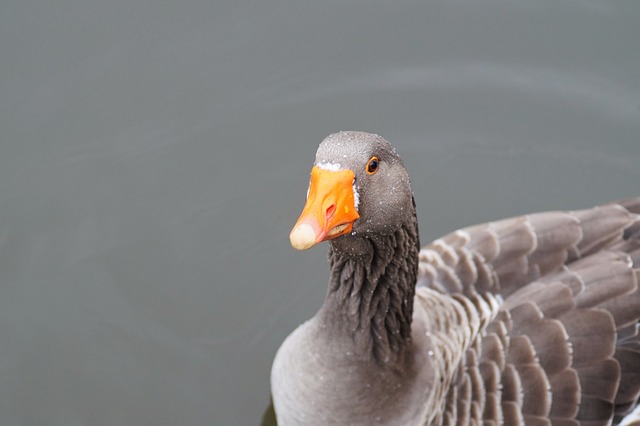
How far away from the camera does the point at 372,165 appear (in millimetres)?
3623

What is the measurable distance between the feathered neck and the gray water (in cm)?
131

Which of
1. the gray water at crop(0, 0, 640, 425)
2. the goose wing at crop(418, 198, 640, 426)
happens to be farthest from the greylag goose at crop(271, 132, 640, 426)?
the gray water at crop(0, 0, 640, 425)

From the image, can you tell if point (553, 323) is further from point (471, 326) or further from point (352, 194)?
point (352, 194)

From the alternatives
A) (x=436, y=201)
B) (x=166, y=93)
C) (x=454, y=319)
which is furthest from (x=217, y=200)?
(x=454, y=319)

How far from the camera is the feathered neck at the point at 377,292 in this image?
13.3 ft

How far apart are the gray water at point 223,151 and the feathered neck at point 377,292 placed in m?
1.31

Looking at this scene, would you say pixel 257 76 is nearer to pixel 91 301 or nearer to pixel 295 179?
pixel 295 179

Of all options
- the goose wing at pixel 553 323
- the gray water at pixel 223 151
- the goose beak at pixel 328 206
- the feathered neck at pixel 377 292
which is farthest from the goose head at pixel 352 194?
the gray water at pixel 223 151

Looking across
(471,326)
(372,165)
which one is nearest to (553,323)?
(471,326)

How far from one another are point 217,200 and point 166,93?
1.00 m

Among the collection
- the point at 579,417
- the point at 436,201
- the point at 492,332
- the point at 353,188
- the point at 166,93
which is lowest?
the point at 579,417

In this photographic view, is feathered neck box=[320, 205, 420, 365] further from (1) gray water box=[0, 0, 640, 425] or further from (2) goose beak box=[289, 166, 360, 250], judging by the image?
(1) gray water box=[0, 0, 640, 425]

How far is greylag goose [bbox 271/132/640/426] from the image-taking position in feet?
13.4

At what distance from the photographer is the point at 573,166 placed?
6.50m
